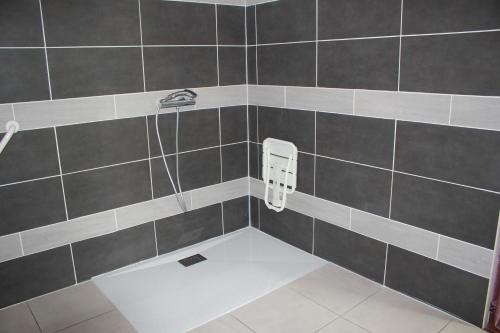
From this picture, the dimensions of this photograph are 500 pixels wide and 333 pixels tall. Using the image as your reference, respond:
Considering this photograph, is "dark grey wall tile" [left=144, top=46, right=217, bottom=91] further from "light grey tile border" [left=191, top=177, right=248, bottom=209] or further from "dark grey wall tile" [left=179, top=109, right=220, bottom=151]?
"light grey tile border" [left=191, top=177, right=248, bottom=209]

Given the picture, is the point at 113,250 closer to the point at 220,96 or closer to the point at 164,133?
the point at 164,133

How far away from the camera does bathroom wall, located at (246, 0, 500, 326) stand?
5.91ft

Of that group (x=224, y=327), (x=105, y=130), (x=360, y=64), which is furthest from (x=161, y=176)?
(x=360, y=64)

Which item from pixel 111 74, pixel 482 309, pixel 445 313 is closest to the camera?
pixel 482 309

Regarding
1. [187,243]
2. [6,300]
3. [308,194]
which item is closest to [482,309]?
[308,194]

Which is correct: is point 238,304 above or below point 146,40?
below

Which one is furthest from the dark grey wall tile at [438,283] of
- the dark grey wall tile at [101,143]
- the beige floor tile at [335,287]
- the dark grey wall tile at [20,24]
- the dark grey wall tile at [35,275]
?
the dark grey wall tile at [20,24]

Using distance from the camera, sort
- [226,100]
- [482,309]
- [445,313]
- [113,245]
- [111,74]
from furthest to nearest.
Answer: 1. [226,100]
2. [113,245]
3. [111,74]
4. [445,313]
5. [482,309]

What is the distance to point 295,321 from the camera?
2.04 metres

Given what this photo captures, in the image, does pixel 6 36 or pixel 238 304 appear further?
pixel 238 304

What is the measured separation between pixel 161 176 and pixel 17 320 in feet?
3.60

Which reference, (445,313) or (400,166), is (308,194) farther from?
(445,313)

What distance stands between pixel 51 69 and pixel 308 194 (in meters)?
1.66

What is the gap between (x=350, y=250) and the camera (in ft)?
8.11
